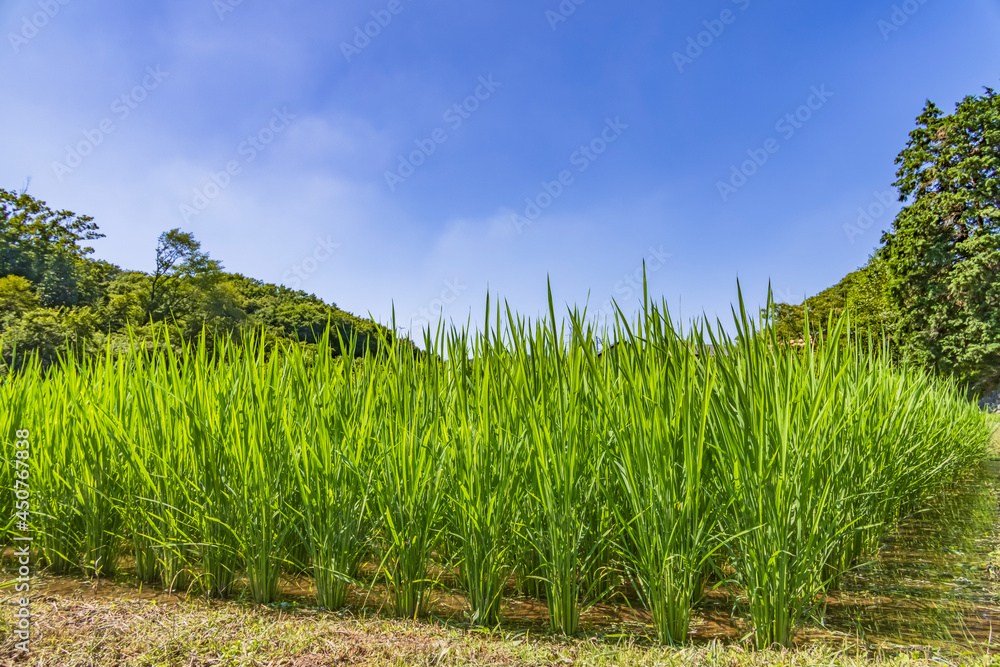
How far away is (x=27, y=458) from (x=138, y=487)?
0.80 metres

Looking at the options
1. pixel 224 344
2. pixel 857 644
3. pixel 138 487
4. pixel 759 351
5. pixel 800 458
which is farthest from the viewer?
pixel 224 344

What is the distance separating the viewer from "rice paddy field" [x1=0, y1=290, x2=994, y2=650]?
7.04 feet

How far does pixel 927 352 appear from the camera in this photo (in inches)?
734

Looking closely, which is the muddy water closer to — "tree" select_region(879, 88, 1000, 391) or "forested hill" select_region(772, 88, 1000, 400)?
"forested hill" select_region(772, 88, 1000, 400)

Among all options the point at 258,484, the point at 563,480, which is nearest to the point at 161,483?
the point at 258,484

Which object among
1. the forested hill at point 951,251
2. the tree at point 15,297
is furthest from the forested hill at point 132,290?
the forested hill at point 951,251

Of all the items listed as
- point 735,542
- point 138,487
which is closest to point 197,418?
point 138,487

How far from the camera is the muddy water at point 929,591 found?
7.98ft

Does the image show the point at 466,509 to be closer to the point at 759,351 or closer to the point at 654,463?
the point at 654,463

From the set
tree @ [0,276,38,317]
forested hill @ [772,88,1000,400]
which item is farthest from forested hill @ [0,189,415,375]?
forested hill @ [772,88,1000,400]

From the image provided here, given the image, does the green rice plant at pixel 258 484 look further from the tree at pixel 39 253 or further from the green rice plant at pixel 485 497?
the tree at pixel 39 253

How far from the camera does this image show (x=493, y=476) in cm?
236

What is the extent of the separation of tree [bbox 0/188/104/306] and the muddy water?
33293 mm

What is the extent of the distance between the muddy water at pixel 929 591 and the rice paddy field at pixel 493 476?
0.21m
